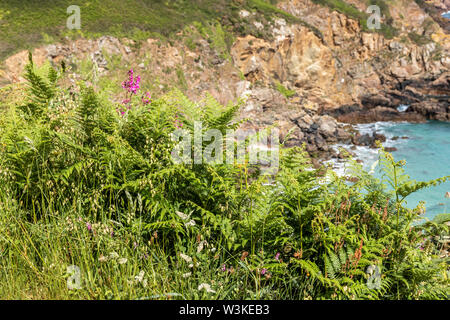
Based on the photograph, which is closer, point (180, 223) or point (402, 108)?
point (180, 223)

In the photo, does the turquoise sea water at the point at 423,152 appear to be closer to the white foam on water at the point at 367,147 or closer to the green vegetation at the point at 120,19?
the white foam on water at the point at 367,147

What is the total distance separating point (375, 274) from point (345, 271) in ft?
0.62

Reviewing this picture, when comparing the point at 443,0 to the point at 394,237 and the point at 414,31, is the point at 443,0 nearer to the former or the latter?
the point at 414,31

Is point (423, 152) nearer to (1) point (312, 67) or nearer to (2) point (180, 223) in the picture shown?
(1) point (312, 67)

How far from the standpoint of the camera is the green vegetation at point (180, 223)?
2.00 m

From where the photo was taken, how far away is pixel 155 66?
1067 inches

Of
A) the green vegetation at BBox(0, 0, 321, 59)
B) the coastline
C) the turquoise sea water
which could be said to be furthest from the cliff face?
the turquoise sea water

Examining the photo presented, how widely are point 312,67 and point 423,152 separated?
1683 centimetres

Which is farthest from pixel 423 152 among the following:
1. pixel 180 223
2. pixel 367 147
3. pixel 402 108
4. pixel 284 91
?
pixel 180 223

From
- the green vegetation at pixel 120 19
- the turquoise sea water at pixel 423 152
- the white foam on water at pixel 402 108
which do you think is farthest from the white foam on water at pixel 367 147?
the green vegetation at pixel 120 19

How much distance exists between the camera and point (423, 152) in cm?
2827

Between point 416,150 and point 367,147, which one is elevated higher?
point 367,147

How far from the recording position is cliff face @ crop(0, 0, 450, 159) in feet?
88.5

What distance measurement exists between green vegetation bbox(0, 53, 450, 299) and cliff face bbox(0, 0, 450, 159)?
657 inches
